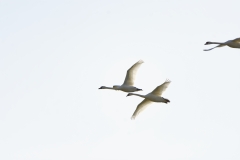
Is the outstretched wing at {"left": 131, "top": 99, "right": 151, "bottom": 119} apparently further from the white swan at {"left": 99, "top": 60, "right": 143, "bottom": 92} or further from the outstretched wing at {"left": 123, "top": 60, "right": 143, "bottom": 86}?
the outstretched wing at {"left": 123, "top": 60, "right": 143, "bottom": 86}

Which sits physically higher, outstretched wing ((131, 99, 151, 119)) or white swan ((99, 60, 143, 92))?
white swan ((99, 60, 143, 92))

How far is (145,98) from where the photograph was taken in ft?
160

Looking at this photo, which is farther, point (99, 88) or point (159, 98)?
point (99, 88)

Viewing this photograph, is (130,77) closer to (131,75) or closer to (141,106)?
(131,75)

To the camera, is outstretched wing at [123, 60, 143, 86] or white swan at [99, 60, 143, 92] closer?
white swan at [99, 60, 143, 92]

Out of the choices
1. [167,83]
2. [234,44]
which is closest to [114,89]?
[167,83]

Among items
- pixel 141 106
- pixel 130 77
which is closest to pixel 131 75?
pixel 130 77

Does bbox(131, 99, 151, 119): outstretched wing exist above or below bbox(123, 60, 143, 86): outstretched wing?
below

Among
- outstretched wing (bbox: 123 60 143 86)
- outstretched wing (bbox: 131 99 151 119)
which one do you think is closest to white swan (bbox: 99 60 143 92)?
outstretched wing (bbox: 123 60 143 86)

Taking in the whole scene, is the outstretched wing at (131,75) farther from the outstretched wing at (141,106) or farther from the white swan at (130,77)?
the outstretched wing at (141,106)

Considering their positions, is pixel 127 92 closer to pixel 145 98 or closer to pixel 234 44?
pixel 145 98

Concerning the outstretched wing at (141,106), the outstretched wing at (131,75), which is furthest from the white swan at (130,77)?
the outstretched wing at (141,106)

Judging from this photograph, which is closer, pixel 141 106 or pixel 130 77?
pixel 141 106

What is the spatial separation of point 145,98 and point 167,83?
8.40 ft
